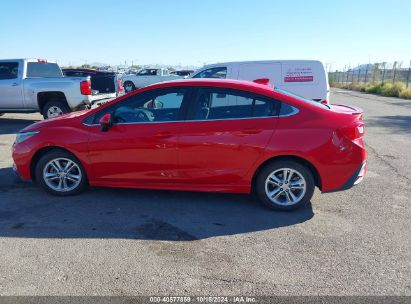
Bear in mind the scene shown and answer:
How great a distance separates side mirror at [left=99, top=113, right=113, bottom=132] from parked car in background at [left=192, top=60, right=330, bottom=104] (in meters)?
6.99

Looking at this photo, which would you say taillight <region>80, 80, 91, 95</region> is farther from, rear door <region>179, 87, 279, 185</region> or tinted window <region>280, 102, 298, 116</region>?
tinted window <region>280, 102, 298, 116</region>

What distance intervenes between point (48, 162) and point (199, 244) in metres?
2.57

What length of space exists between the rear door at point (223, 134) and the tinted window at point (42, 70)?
8.47 m

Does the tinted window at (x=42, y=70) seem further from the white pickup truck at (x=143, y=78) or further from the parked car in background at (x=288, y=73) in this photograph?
the white pickup truck at (x=143, y=78)

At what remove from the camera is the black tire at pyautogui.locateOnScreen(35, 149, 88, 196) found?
502 cm

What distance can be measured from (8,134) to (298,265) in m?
8.98

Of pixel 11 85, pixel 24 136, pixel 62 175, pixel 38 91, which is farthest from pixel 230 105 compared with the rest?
pixel 11 85

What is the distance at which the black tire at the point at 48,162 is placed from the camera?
5.02m

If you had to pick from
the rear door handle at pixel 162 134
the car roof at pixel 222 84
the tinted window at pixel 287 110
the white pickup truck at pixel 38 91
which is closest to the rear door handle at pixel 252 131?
the tinted window at pixel 287 110

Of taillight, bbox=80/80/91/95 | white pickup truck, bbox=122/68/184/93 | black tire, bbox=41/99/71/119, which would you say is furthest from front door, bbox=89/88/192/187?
white pickup truck, bbox=122/68/184/93

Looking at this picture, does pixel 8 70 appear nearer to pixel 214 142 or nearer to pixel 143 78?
pixel 214 142

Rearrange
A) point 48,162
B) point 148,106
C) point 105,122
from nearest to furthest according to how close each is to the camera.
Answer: point 105,122, point 148,106, point 48,162

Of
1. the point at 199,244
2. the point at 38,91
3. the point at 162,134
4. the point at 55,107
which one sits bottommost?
the point at 199,244

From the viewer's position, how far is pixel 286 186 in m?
4.61
